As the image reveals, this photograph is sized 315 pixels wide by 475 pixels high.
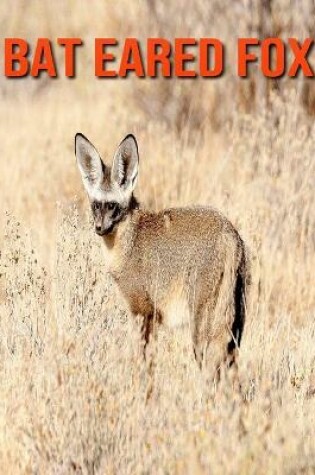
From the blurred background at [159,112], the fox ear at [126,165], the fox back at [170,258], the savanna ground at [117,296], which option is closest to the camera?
the savanna ground at [117,296]

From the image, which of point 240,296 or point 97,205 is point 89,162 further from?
point 240,296

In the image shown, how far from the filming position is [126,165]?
19.6ft

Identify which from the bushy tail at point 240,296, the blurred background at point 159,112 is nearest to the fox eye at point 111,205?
the bushy tail at point 240,296

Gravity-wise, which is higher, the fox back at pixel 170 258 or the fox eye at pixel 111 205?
the fox eye at pixel 111 205

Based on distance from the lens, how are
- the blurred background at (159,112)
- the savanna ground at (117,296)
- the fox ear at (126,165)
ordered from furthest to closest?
the blurred background at (159,112) → the fox ear at (126,165) → the savanna ground at (117,296)

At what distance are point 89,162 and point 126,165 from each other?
207 mm

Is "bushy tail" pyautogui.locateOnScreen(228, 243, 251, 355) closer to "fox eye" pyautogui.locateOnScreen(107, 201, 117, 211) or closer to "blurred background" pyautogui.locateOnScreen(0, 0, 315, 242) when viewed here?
"fox eye" pyautogui.locateOnScreen(107, 201, 117, 211)

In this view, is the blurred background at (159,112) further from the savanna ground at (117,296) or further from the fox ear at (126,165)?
the fox ear at (126,165)

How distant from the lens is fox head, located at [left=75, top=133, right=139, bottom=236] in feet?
19.4

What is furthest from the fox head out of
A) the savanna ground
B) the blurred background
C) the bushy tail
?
the blurred background

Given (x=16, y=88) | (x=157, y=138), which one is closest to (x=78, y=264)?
(x=157, y=138)

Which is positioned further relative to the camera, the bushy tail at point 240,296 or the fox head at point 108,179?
the fox head at point 108,179

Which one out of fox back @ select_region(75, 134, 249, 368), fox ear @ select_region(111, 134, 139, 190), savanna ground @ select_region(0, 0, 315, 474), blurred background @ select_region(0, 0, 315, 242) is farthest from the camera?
blurred background @ select_region(0, 0, 315, 242)

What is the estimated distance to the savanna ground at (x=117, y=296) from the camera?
15.3 feet
